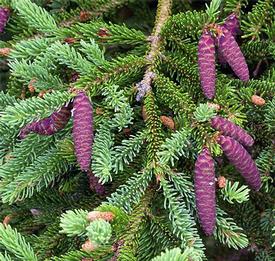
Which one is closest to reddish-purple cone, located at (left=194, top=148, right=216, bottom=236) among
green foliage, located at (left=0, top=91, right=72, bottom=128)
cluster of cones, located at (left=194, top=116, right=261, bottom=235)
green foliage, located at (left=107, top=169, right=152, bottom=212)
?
cluster of cones, located at (left=194, top=116, right=261, bottom=235)

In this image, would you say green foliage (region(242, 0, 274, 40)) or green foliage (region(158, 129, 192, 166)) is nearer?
green foliage (region(158, 129, 192, 166))

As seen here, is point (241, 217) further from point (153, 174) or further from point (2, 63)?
point (2, 63)

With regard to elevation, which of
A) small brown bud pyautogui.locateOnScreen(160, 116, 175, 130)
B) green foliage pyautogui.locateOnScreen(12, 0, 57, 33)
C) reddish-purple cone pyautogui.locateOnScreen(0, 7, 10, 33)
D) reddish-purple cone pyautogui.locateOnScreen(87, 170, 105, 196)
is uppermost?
green foliage pyautogui.locateOnScreen(12, 0, 57, 33)

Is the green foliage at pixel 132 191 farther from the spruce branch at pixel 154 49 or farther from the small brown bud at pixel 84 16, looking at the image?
the small brown bud at pixel 84 16

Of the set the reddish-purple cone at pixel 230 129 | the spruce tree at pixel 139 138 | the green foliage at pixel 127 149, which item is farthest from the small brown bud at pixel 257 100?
the green foliage at pixel 127 149

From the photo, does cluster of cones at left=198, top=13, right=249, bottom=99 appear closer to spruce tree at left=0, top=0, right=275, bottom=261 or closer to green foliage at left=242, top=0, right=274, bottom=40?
spruce tree at left=0, top=0, right=275, bottom=261

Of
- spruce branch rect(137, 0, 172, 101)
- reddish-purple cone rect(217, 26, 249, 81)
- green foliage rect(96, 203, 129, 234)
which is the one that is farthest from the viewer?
spruce branch rect(137, 0, 172, 101)

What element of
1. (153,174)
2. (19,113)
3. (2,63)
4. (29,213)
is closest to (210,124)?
(153,174)
